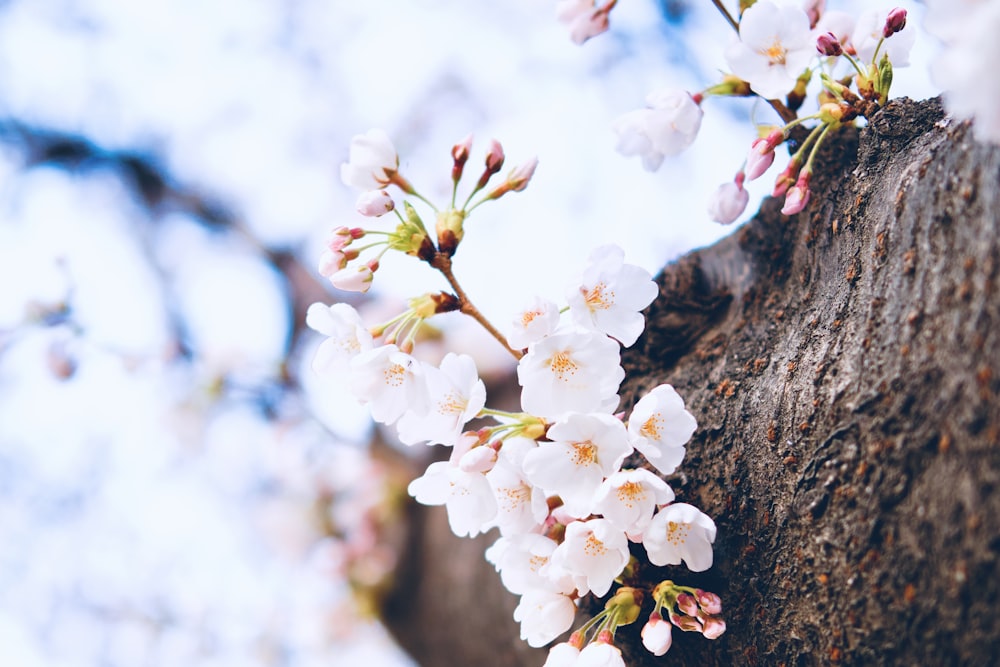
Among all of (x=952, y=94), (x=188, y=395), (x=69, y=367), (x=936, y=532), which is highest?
(x=952, y=94)

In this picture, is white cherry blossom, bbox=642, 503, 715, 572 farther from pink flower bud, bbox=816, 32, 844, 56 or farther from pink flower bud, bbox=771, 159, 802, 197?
pink flower bud, bbox=816, 32, 844, 56

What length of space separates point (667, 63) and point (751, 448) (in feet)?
7.34

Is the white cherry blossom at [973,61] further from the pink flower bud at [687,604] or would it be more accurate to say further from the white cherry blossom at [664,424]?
the pink flower bud at [687,604]

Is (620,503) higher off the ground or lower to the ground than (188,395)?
higher

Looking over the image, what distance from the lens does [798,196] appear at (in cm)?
74

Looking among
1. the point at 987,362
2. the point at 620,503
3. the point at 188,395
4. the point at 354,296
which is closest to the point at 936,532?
the point at 987,362

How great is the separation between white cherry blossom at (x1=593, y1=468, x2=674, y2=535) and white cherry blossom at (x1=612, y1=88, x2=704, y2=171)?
0.43 m

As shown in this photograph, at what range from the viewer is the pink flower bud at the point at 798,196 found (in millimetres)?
742

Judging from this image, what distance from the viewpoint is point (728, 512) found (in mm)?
708

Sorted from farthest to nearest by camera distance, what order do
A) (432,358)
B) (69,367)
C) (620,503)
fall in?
(432,358), (69,367), (620,503)

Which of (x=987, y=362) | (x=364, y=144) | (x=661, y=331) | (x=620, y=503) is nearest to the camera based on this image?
(x=987, y=362)

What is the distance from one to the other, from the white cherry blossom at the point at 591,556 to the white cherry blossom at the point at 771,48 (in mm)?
491

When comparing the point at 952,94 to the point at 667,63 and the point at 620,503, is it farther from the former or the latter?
the point at 667,63

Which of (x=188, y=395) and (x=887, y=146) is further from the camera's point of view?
(x=188, y=395)
